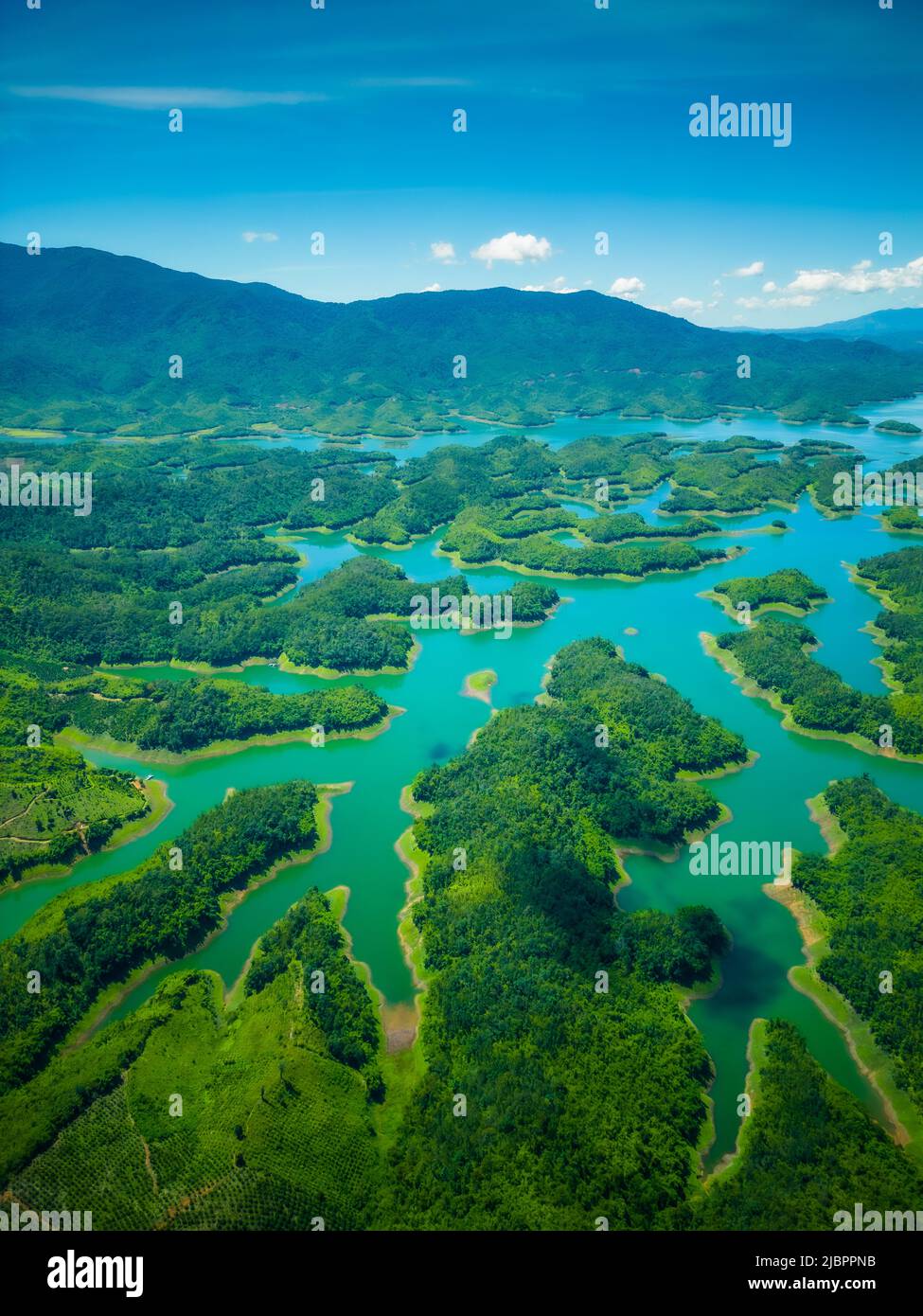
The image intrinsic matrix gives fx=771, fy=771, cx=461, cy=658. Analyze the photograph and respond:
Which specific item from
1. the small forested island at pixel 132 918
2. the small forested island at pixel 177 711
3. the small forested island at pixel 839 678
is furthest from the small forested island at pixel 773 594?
the small forested island at pixel 132 918

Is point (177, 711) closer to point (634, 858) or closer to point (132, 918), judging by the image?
point (132, 918)

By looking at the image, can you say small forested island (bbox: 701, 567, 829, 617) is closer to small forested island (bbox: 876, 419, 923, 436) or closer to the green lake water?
the green lake water

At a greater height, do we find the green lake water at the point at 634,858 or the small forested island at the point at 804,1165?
the green lake water at the point at 634,858

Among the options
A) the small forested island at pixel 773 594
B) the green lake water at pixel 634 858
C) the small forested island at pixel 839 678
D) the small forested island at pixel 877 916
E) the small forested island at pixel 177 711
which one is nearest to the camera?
the small forested island at pixel 877 916

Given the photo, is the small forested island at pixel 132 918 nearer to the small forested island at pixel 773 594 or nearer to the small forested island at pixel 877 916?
the small forested island at pixel 877 916

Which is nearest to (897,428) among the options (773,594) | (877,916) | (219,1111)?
(773,594)

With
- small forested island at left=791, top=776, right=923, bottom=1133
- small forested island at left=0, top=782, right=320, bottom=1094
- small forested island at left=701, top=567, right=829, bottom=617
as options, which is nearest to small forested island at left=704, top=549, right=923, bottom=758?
small forested island at left=701, top=567, right=829, bottom=617
